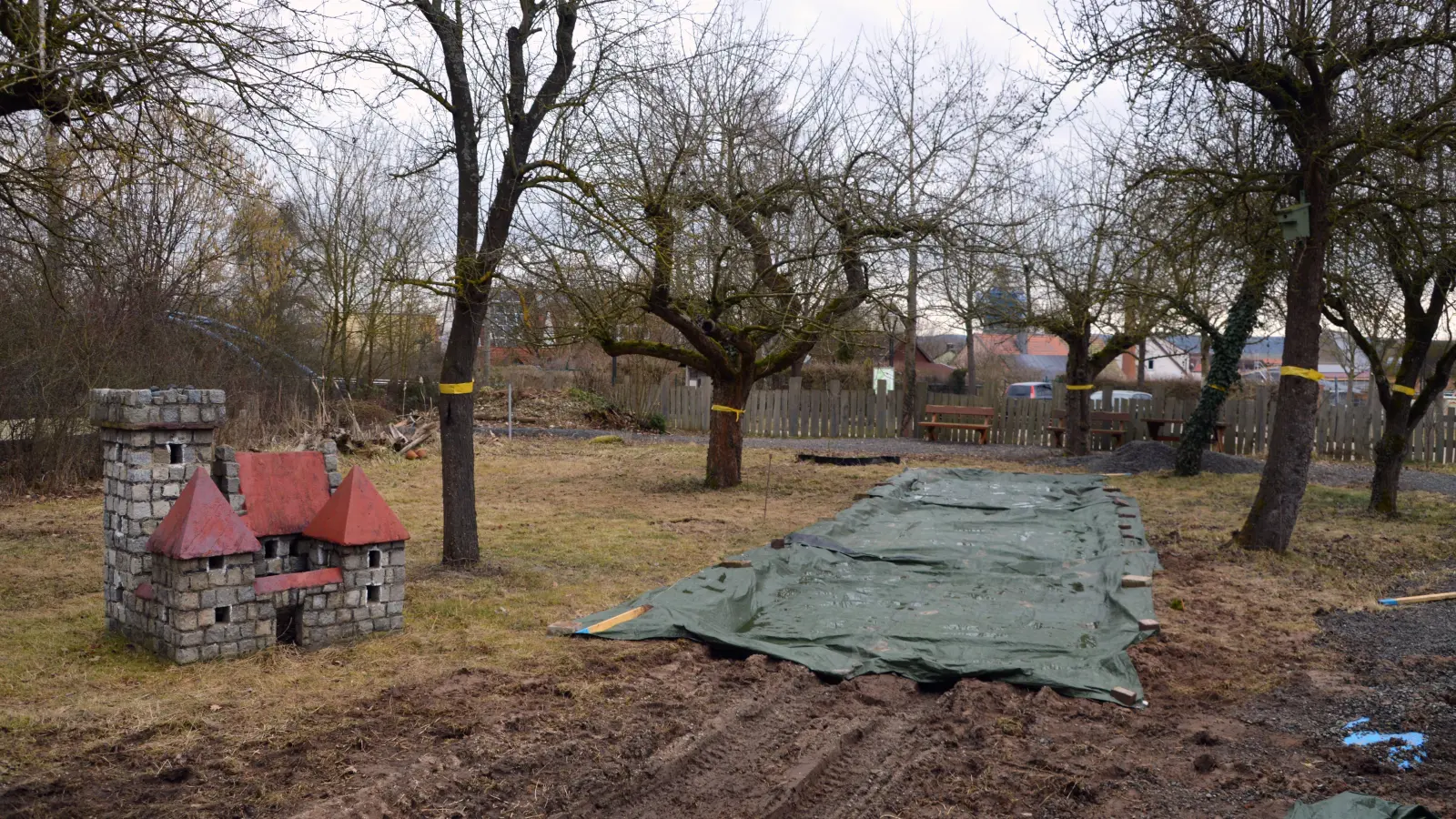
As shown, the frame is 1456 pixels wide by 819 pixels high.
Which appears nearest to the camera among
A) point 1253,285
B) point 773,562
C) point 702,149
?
point 773,562

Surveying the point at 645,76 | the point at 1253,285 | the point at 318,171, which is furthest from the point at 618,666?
the point at 1253,285

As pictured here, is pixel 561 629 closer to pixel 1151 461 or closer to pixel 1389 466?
pixel 1389 466

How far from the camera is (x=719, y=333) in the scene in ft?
38.4

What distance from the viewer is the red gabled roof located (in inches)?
228

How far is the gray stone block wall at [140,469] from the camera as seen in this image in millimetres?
5445

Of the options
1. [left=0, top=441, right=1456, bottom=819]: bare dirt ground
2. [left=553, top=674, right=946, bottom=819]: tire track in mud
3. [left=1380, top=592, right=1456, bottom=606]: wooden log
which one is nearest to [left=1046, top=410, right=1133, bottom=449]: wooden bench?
[left=1380, top=592, right=1456, bottom=606]: wooden log

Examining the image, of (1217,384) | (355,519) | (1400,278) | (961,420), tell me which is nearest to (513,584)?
(355,519)

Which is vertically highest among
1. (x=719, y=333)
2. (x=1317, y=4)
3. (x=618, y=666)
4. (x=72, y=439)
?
(x=1317, y=4)

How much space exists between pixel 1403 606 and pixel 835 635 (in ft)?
13.5

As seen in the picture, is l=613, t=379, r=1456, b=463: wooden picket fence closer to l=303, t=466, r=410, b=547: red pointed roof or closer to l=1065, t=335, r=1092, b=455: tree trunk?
l=1065, t=335, r=1092, b=455: tree trunk

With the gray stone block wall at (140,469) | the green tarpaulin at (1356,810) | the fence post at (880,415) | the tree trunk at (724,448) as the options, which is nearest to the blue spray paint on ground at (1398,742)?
the green tarpaulin at (1356,810)

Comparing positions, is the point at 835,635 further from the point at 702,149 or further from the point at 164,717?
the point at 702,149

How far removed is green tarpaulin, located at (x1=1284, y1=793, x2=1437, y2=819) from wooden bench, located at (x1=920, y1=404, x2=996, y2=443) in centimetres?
1704

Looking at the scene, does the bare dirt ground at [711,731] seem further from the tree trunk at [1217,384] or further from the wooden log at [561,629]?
the tree trunk at [1217,384]
